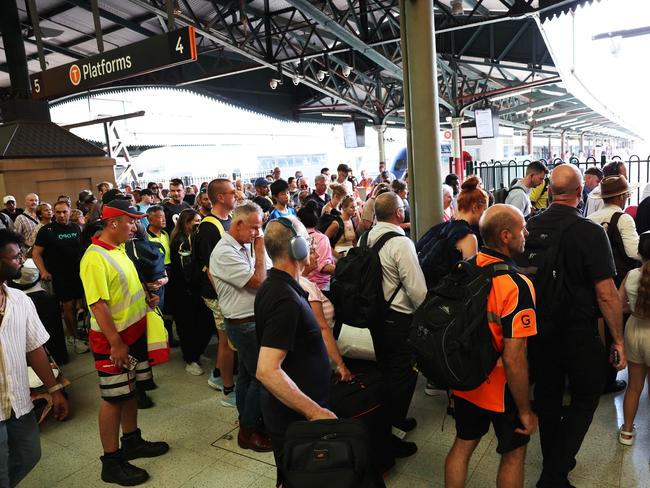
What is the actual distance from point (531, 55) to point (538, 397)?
1037cm

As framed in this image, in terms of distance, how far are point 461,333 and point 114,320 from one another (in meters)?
Result: 2.07

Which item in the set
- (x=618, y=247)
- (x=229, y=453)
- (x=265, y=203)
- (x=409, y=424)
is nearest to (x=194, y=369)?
(x=229, y=453)

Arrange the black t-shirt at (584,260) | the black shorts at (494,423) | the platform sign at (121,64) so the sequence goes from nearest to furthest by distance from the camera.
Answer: the black shorts at (494,423)
the black t-shirt at (584,260)
the platform sign at (121,64)

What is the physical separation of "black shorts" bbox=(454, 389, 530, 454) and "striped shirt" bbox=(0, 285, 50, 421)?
2.09 meters

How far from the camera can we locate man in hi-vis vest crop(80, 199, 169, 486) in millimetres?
2707

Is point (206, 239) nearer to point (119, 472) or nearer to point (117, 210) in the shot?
point (117, 210)

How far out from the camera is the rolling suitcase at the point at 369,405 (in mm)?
2512

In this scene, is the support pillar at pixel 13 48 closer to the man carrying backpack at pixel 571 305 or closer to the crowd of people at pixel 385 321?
the crowd of people at pixel 385 321

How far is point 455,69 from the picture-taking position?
13.5m

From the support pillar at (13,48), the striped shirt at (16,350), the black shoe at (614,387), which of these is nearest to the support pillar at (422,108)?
the black shoe at (614,387)

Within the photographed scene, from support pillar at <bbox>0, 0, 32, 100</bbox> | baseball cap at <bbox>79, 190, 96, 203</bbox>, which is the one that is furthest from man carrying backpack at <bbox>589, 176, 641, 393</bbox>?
support pillar at <bbox>0, 0, 32, 100</bbox>

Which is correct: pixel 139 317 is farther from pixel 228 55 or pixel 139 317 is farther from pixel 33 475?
pixel 228 55

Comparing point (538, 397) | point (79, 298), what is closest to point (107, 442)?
point (538, 397)

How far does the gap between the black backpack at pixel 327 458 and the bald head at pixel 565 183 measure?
5.55 ft
